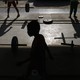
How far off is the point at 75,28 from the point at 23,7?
5.68m

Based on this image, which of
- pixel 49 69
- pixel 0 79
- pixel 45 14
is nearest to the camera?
pixel 0 79

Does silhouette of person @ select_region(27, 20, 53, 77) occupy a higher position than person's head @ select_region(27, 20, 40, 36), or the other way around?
person's head @ select_region(27, 20, 40, 36)

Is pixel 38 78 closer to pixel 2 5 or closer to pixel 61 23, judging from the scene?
pixel 61 23

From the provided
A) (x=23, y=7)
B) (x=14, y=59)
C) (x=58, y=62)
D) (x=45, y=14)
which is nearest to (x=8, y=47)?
(x=14, y=59)

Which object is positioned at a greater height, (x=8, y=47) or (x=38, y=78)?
(x=38, y=78)

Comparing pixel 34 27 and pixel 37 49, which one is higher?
pixel 34 27

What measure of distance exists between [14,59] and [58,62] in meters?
1.64

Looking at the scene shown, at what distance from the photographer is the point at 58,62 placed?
31.2 ft

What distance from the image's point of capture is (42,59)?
256 inches

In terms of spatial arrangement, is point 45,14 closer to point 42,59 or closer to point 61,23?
point 61,23

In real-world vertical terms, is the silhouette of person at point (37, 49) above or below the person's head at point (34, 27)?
below

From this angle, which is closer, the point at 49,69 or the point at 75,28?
the point at 49,69

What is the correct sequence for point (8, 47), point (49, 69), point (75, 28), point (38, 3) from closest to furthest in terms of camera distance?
1. point (49, 69)
2. point (8, 47)
3. point (75, 28)
4. point (38, 3)

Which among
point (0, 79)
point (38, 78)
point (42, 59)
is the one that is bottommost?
point (0, 79)
